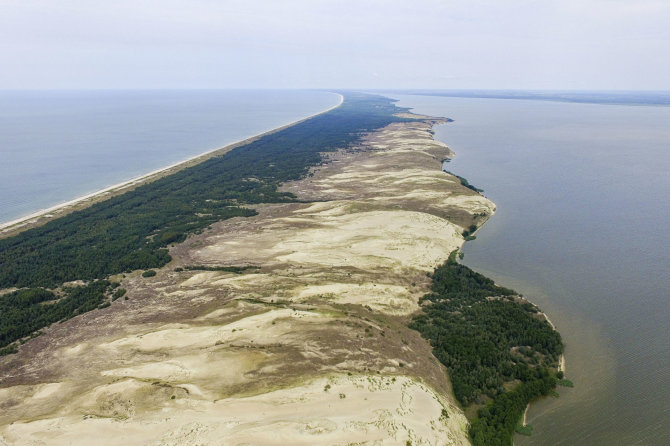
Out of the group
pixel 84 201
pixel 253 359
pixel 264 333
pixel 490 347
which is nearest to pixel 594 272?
pixel 490 347

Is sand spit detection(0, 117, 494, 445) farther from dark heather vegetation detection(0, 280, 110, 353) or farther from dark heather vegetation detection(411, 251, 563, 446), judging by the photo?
dark heather vegetation detection(0, 280, 110, 353)

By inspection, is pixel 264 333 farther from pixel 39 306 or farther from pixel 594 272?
pixel 594 272

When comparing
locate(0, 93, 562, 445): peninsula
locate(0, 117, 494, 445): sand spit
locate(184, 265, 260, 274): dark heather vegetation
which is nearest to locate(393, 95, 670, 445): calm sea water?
locate(0, 93, 562, 445): peninsula

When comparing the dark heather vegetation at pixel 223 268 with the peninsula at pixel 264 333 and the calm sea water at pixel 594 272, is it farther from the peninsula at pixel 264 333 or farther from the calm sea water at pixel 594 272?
the calm sea water at pixel 594 272

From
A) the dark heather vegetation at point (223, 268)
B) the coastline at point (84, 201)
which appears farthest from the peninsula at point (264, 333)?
the coastline at point (84, 201)

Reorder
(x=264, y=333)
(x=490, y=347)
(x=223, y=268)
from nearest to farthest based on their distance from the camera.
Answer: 1. (x=264, y=333)
2. (x=490, y=347)
3. (x=223, y=268)

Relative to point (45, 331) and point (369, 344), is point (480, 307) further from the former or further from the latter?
point (45, 331)

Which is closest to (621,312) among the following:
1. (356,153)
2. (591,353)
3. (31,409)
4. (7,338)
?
(591,353)
